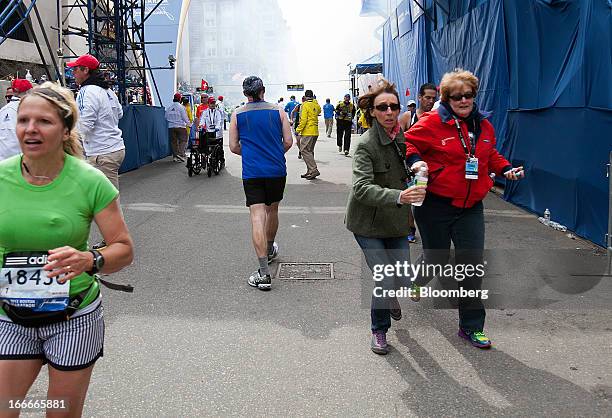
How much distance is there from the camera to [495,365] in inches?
150

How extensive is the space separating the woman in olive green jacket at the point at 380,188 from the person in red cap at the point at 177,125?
42.5 ft

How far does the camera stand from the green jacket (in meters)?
3.75

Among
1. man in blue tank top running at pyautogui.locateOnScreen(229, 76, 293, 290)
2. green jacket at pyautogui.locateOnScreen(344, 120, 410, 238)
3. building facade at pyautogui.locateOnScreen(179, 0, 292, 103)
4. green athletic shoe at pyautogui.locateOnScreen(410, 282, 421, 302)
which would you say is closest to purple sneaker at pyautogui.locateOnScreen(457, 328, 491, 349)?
green athletic shoe at pyautogui.locateOnScreen(410, 282, 421, 302)

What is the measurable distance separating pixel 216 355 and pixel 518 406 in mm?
1923

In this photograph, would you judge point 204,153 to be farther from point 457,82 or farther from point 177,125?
point 457,82

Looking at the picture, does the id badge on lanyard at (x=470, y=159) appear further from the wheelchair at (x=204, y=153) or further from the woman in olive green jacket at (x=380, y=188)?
the wheelchair at (x=204, y=153)

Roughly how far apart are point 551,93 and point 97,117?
19.0 ft

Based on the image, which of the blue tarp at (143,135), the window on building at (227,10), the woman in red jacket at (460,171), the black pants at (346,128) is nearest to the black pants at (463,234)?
the woman in red jacket at (460,171)

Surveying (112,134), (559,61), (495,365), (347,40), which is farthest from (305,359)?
(347,40)

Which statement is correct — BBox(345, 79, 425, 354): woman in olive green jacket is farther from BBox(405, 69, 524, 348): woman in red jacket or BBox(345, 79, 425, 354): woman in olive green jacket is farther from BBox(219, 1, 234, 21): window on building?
BBox(219, 1, 234, 21): window on building

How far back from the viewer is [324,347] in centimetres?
411

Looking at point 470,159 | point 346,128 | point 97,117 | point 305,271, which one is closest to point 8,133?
point 97,117

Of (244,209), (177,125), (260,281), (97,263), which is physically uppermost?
(97,263)

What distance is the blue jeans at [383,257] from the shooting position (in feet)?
12.9
